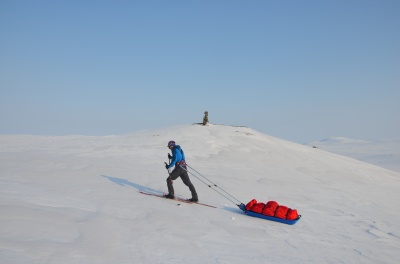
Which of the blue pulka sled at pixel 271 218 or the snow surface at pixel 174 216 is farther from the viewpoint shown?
the blue pulka sled at pixel 271 218

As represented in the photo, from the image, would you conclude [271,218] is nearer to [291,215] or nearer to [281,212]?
[281,212]

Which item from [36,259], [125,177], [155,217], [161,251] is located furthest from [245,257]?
[125,177]

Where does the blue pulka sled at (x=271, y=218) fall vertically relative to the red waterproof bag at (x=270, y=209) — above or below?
below

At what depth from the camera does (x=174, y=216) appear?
26.9ft

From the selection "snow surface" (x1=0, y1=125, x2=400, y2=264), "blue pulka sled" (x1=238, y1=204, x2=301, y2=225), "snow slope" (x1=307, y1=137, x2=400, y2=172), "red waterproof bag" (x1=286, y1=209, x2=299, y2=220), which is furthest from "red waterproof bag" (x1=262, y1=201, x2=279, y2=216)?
"snow slope" (x1=307, y1=137, x2=400, y2=172)

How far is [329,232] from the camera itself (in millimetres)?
8289

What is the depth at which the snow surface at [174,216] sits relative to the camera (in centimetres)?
560

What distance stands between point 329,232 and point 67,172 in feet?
29.2

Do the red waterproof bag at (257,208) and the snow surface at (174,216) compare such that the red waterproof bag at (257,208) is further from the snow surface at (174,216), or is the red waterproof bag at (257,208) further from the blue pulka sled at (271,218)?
the snow surface at (174,216)

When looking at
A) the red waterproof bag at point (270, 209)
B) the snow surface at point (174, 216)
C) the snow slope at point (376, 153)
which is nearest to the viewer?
the snow surface at point (174, 216)

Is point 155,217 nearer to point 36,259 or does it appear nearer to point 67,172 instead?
point 36,259

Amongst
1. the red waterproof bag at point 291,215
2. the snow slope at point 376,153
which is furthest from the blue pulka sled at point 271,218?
the snow slope at point 376,153

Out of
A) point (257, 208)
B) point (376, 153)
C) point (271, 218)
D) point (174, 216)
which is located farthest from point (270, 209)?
point (376, 153)

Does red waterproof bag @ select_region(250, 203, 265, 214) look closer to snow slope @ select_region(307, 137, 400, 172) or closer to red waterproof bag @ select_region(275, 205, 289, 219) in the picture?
red waterproof bag @ select_region(275, 205, 289, 219)
